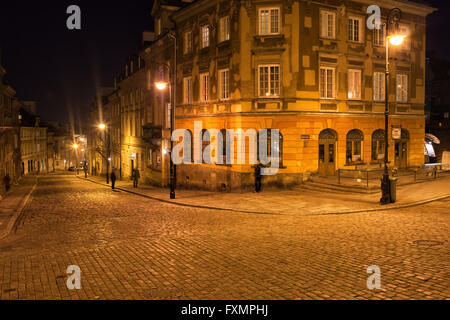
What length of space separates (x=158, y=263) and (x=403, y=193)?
50.8 ft

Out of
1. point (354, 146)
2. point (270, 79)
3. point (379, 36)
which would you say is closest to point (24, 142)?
point (270, 79)

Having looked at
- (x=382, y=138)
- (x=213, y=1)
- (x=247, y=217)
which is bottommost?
(x=247, y=217)

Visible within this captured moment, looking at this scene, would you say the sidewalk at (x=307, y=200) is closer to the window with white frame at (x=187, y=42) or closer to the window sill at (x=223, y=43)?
the window sill at (x=223, y=43)

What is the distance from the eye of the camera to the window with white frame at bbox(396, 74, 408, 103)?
90.8ft

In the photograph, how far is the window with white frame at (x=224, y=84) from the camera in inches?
1003

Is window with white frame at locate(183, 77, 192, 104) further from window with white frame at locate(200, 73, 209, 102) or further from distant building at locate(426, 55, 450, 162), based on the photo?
distant building at locate(426, 55, 450, 162)

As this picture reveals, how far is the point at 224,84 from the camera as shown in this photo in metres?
25.7

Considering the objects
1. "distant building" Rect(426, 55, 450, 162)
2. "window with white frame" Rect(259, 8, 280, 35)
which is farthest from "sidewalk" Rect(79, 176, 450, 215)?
"distant building" Rect(426, 55, 450, 162)

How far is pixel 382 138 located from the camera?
88.8 feet

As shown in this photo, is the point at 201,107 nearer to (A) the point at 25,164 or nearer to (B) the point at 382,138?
(B) the point at 382,138

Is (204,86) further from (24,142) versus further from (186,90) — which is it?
(24,142)

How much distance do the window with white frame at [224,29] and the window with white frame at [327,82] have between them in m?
6.30

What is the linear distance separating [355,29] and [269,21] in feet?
19.5
